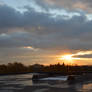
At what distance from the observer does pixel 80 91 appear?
61.9ft

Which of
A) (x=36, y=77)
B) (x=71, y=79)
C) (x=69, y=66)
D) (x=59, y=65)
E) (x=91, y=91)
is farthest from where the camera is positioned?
(x=59, y=65)

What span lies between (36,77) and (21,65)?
44.8 metres

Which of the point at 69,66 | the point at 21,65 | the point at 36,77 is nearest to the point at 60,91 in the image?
the point at 36,77

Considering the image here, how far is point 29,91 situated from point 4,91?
83.1 inches

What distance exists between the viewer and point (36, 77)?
34.1 metres

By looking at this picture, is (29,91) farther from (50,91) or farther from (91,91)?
(91,91)

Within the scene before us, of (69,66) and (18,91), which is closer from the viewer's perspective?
(18,91)

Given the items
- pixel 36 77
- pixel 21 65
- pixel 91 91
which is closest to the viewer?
pixel 91 91

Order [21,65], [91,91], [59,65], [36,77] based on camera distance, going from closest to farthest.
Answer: [91,91]
[36,77]
[59,65]
[21,65]

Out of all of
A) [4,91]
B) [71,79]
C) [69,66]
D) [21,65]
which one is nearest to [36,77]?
[71,79]

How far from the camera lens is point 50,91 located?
62.7 ft

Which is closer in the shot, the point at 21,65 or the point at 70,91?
the point at 70,91

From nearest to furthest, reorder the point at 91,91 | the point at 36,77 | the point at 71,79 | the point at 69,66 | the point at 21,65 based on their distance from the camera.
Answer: the point at 91,91, the point at 71,79, the point at 36,77, the point at 69,66, the point at 21,65

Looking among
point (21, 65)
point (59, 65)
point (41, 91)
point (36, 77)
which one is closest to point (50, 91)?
point (41, 91)
